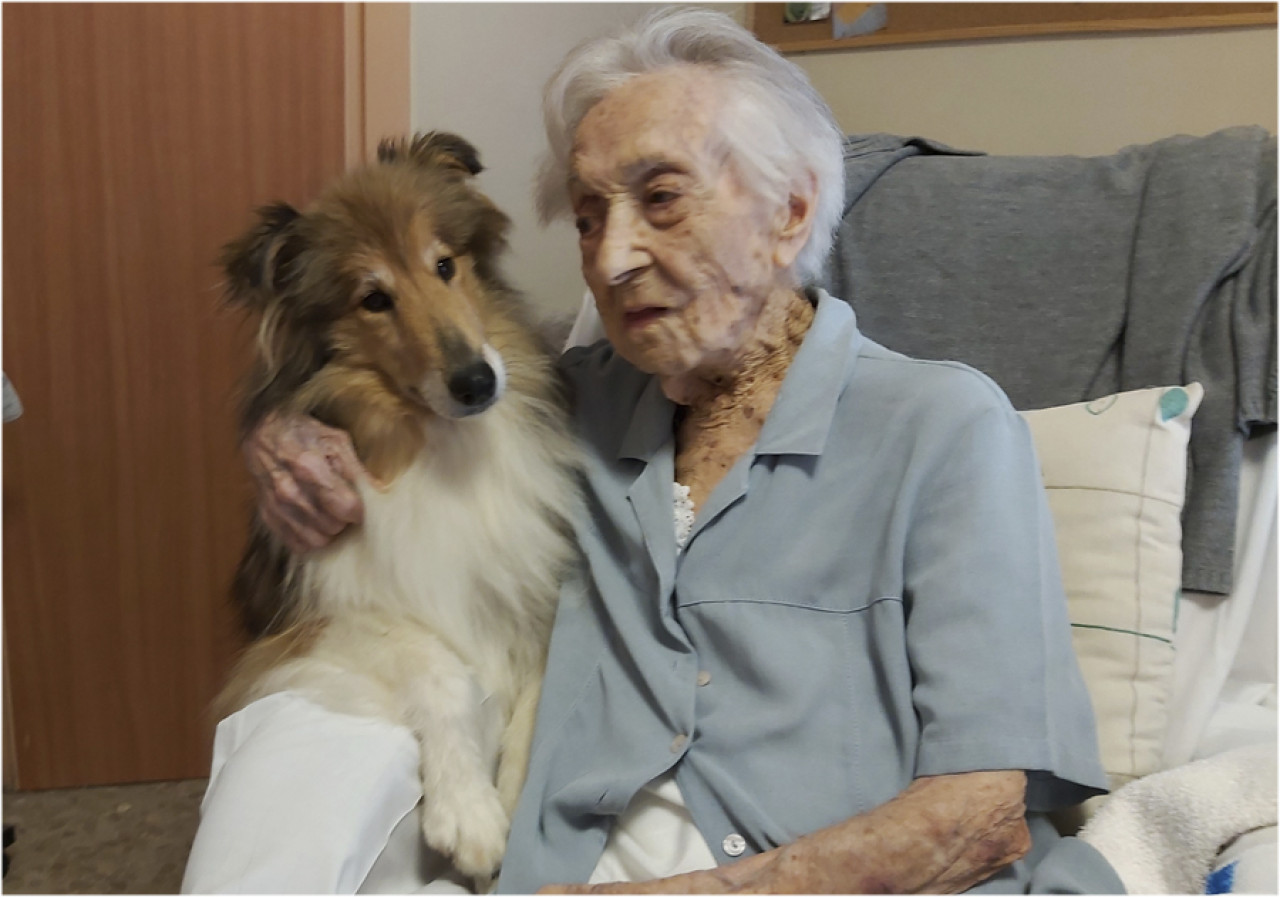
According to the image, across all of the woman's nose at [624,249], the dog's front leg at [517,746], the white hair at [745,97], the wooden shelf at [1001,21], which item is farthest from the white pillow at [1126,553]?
the wooden shelf at [1001,21]

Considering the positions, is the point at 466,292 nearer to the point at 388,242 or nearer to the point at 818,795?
the point at 388,242

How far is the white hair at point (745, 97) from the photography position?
117cm

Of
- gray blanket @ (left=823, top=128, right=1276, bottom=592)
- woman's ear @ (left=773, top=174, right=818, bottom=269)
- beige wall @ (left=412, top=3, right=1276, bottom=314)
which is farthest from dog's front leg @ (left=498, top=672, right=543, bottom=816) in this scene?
beige wall @ (left=412, top=3, right=1276, bottom=314)

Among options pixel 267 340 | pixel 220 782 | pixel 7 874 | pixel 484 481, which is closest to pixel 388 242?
pixel 267 340

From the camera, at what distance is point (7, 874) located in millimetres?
2160

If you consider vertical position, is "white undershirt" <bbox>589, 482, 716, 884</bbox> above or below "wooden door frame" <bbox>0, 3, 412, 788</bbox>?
below

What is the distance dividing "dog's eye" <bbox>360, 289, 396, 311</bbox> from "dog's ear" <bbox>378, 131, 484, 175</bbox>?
0.27 m

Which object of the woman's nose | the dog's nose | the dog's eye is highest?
the woman's nose

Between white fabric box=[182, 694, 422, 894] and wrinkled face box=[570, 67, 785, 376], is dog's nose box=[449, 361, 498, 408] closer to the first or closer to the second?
wrinkled face box=[570, 67, 785, 376]

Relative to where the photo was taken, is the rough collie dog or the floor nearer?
the rough collie dog

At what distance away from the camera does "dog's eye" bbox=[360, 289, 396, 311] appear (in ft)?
4.42

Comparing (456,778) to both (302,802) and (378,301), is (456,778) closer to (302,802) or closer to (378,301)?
(302,802)

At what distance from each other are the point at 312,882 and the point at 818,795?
57cm

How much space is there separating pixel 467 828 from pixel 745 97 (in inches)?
38.4
